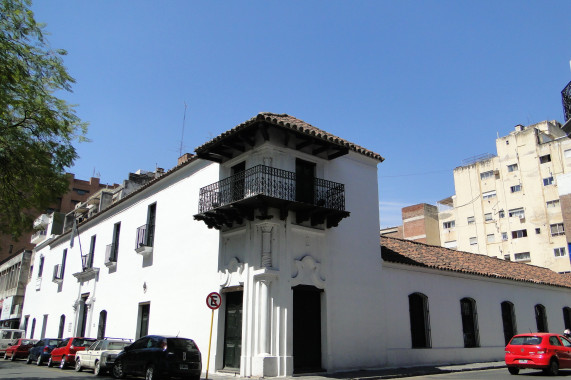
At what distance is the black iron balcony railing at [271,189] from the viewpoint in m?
15.4

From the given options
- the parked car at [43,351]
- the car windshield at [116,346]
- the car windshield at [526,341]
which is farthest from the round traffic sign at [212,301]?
the parked car at [43,351]

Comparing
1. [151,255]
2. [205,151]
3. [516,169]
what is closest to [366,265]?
[205,151]

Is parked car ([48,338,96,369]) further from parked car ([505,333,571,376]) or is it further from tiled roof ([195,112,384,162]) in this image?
parked car ([505,333,571,376])

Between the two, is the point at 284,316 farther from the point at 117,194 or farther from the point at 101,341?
the point at 117,194

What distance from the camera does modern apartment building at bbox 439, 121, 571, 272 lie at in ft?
150

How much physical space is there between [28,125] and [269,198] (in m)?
7.07

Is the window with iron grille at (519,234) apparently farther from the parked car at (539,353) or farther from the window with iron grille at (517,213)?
the parked car at (539,353)

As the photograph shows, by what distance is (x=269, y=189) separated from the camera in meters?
15.2

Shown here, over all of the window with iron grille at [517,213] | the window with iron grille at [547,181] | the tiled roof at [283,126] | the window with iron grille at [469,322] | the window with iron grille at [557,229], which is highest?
the window with iron grille at [547,181]

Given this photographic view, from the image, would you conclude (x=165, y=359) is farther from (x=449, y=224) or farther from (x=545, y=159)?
(x=449, y=224)

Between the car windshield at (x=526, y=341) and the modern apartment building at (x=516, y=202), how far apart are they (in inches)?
1291

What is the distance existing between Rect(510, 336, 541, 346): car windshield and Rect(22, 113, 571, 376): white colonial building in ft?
12.7

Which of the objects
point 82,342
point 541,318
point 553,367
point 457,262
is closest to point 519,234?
point 541,318

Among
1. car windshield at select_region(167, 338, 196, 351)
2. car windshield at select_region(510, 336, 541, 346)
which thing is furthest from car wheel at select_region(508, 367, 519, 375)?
car windshield at select_region(167, 338, 196, 351)
